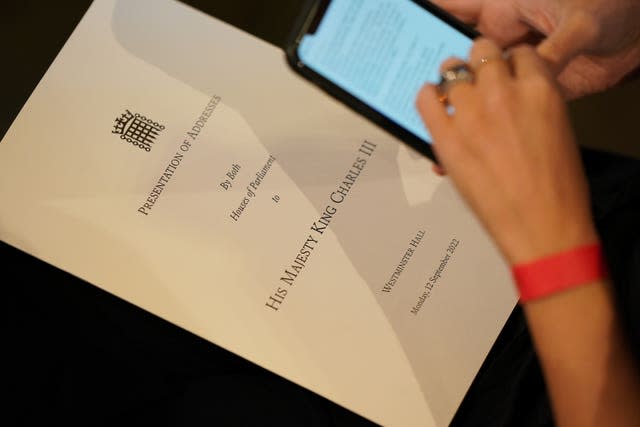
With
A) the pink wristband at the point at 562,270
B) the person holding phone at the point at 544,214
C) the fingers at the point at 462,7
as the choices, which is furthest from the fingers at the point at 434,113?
the fingers at the point at 462,7

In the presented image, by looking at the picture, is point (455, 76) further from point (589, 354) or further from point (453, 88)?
point (589, 354)

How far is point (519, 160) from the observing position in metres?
0.36

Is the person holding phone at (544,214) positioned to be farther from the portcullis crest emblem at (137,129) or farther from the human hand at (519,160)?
the portcullis crest emblem at (137,129)

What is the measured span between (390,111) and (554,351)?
25 cm

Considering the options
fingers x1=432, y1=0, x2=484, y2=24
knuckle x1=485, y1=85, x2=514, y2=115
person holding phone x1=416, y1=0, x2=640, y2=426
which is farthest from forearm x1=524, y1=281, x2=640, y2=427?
fingers x1=432, y1=0, x2=484, y2=24

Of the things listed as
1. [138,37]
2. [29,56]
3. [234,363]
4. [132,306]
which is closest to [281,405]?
[234,363]

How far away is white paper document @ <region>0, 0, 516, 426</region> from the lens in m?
0.54

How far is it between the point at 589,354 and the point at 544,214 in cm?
10

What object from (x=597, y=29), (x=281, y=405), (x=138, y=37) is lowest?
(x=281, y=405)

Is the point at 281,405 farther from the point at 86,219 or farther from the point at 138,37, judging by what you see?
the point at 138,37

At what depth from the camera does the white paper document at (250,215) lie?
544mm

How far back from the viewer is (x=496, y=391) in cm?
57

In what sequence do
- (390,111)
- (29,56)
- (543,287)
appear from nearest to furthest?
(543,287) → (390,111) → (29,56)

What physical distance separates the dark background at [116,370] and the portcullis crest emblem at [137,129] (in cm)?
17
